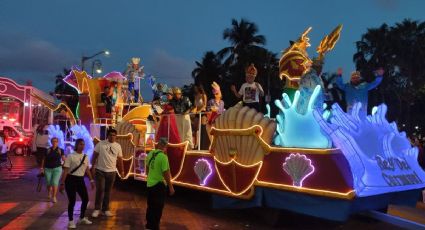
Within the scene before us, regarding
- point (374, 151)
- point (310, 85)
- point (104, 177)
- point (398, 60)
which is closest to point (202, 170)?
point (104, 177)

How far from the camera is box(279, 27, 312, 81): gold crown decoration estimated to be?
964 centimetres

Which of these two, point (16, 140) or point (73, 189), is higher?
point (16, 140)

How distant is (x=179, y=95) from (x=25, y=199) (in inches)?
175

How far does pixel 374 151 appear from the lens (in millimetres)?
7820

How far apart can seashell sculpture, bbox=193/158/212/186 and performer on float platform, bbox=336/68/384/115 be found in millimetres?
2953

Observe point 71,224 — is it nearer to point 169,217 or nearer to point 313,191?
point 169,217

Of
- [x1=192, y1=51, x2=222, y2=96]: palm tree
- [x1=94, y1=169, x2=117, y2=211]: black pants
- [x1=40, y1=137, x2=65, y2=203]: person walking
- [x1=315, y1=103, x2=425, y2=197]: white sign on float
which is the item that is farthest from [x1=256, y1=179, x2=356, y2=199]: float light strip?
[x1=192, y1=51, x2=222, y2=96]: palm tree

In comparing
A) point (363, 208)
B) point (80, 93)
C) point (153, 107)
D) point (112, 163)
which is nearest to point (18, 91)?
point (80, 93)

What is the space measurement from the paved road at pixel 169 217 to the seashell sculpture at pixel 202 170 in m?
0.74

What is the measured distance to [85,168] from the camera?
8492 millimetres

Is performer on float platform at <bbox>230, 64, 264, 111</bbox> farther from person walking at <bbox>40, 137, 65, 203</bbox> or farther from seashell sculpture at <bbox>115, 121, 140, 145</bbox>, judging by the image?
person walking at <bbox>40, 137, 65, 203</bbox>

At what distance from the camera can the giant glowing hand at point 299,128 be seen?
26.0 ft

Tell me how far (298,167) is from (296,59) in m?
2.67

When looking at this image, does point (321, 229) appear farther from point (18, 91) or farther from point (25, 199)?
point (18, 91)
